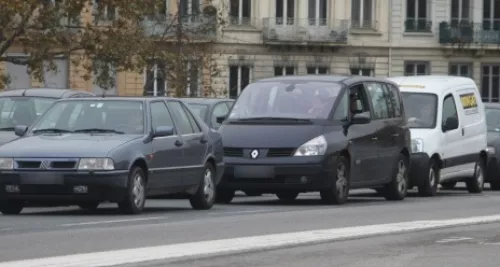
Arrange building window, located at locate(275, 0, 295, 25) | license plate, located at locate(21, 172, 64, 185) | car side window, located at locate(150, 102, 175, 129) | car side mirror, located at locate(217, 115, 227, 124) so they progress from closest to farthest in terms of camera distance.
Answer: license plate, located at locate(21, 172, 64, 185) < car side window, located at locate(150, 102, 175, 129) < car side mirror, located at locate(217, 115, 227, 124) < building window, located at locate(275, 0, 295, 25)

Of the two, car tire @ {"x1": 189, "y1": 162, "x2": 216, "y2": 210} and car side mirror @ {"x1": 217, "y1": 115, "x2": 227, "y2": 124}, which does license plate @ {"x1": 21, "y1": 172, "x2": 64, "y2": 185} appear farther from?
car side mirror @ {"x1": 217, "y1": 115, "x2": 227, "y2": 124}

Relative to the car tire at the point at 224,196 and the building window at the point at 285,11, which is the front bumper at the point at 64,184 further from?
the building window at the point at 285,11

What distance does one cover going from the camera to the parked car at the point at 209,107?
25562 mm

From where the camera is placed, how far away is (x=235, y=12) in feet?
251

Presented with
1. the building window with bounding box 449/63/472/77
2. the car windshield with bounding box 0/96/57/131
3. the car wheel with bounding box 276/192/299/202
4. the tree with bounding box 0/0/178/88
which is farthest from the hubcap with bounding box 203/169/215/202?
the building window with bounding box 449/63/472/77

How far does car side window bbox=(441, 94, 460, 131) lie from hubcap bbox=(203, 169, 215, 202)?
22.6 feet

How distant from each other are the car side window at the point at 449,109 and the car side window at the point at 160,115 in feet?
24.7

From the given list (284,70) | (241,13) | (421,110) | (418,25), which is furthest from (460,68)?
(421,110)

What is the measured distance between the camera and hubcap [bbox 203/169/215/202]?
20.5m

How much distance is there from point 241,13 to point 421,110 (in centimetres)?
5056

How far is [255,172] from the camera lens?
21.5 m

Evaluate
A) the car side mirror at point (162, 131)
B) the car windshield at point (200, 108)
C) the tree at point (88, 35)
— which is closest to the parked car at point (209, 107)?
the car windshield at point (200, 108)

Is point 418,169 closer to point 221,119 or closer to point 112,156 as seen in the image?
point 221,119

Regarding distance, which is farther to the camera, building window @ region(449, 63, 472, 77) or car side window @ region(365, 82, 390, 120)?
building window @ region(449, 63, 472, 77)
